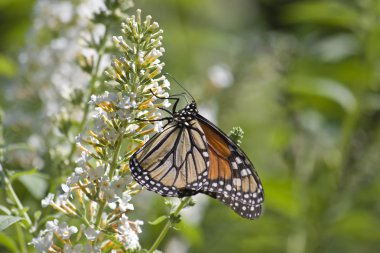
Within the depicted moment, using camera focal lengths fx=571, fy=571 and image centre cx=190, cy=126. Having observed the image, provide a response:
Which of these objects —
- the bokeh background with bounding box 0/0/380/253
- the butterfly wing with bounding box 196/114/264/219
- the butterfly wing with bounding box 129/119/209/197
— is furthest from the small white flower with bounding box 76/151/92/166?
the bokeh background with bounding box 0/0/380/253

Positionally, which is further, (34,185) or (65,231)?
(34,185)

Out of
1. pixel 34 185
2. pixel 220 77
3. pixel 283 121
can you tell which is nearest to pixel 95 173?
pixel 34 185

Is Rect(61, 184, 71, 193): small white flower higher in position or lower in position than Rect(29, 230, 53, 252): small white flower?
higher

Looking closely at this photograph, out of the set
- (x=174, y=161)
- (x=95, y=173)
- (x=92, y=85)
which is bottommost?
(x=95, y=173)

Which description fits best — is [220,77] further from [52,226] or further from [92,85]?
[52,226]

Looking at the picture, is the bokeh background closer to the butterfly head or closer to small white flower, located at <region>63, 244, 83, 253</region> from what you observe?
the butterfly head

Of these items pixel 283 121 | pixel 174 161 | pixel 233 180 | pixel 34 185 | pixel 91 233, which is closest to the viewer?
pixel 91 233

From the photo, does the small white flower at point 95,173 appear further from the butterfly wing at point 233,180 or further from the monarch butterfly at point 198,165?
the butterfly wing at point 233,180
